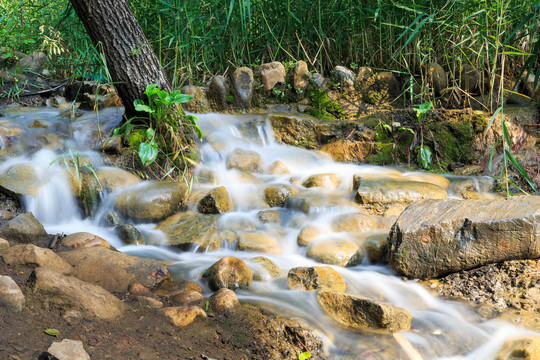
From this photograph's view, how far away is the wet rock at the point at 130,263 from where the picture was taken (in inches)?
100

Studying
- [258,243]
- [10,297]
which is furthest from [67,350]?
[258,243]

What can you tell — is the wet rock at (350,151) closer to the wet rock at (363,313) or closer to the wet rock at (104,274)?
the wet rock at (363,313)

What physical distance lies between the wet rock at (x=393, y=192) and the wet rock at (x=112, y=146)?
2.33m

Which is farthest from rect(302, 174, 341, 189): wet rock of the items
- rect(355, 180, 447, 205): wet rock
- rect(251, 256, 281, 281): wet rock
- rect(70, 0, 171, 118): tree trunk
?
rect(70, 0, 171, 118): tree trunk

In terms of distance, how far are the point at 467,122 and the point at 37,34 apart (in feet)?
22.9

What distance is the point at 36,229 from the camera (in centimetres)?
311

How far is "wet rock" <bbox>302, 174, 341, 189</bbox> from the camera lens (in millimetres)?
4238

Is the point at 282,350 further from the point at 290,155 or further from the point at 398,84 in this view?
the point at 398,84

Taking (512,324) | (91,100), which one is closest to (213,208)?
(512,324)

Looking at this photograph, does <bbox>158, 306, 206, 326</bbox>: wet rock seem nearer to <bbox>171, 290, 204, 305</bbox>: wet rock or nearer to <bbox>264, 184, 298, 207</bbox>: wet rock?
<bbox>171, 290, 204, 305</bbox>: wet rock

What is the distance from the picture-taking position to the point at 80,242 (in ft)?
9.83

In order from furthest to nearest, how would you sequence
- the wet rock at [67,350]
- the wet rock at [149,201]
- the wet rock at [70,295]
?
the wet rock at [149,201] → the wet rock at [70,295] → the wet rock at [67,350]

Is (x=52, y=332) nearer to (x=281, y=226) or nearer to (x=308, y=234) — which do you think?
(x=308, y=234)

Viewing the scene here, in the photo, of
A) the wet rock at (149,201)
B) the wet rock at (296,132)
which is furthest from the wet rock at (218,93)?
the wet rock at (149,201)
